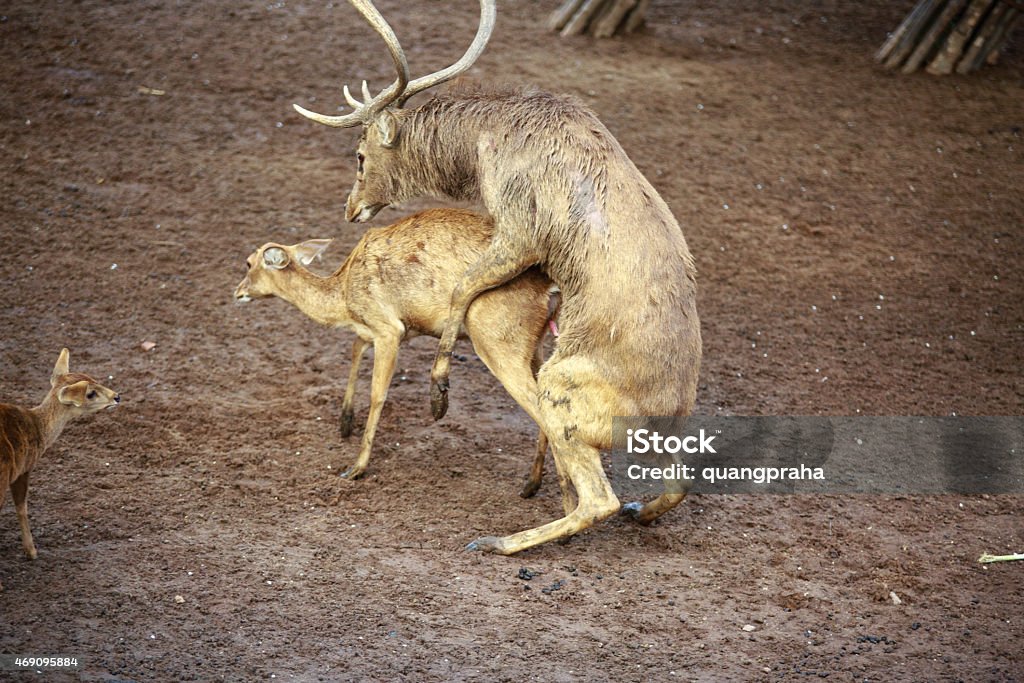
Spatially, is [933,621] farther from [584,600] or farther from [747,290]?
[747,290]

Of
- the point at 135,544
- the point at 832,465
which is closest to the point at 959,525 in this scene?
the point at 832,465

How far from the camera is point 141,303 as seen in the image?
362 inches

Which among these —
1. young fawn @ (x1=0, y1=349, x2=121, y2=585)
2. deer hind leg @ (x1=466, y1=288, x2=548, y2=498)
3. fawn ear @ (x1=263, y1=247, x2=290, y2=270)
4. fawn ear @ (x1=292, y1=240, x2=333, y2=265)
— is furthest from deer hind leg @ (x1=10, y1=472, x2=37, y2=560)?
deer hind leg @ (x1=466, y1=288, x2=548, y2=498)

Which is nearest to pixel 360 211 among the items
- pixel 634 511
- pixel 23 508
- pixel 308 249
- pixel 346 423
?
pixel 308 249

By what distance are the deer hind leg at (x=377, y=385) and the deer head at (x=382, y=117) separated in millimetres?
991

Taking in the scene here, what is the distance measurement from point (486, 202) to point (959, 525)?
3.63 m

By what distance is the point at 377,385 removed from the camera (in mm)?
7500

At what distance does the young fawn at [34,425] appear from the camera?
241 inches

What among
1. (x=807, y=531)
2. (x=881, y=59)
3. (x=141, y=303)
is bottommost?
(x=141, y=303)

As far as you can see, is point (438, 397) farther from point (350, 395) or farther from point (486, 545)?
point (486, 545)

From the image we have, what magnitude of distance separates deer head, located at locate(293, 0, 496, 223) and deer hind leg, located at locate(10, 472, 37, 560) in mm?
2732

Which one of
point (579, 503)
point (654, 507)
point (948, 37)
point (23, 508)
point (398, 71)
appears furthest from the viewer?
point (948, 37)

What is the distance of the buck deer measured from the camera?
6586mm

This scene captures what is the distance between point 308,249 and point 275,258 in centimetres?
27
